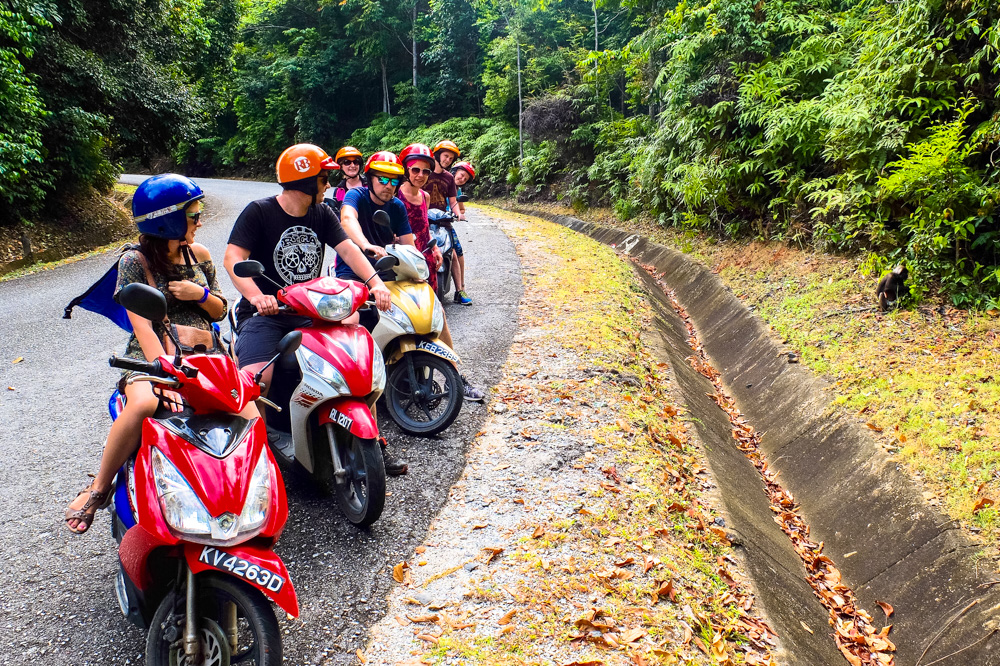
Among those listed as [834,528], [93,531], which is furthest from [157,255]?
[834,528]

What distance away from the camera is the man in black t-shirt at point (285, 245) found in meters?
3.90

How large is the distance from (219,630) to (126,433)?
91 centimetres

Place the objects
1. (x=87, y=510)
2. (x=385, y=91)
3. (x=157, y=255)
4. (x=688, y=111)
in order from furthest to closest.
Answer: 1. (x=385, y=91)
2. (x=688, y=111)
3. (x=157, y=255)
4. (x=87, y=510)

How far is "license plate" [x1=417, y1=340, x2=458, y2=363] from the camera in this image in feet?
15.6

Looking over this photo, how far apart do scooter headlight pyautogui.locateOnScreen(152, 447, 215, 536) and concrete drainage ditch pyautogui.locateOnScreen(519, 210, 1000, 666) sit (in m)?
3.03

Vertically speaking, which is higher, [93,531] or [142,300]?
[142,300]

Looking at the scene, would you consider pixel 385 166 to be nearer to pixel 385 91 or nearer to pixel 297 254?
pixel 297 254

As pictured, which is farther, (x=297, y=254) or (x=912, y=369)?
(x=912, y=369)

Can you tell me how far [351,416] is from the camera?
3.57 meters

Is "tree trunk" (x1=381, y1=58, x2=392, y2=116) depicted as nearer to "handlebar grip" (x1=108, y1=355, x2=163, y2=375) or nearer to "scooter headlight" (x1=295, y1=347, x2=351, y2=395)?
"scooter headlight" (x1=295, y1=347, x2=351, y2=395)

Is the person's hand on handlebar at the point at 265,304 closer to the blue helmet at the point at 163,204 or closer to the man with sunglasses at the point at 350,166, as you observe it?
the blue helmet at the point at 163,204

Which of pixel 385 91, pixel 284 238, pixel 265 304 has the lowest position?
pixel 265 304

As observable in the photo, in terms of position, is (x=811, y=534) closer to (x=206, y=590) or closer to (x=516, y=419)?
(x=516, y=419)

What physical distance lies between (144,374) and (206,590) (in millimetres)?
902
